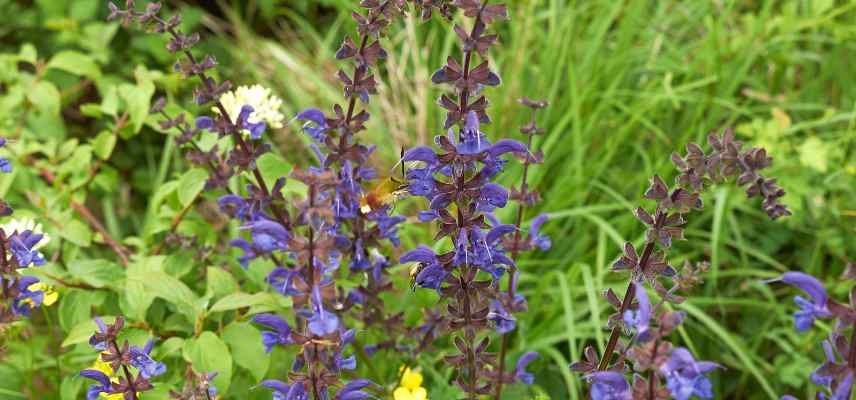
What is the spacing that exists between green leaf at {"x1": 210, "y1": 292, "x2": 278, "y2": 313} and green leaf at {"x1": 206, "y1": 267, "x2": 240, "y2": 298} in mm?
161

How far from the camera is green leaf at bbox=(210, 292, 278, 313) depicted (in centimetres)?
167

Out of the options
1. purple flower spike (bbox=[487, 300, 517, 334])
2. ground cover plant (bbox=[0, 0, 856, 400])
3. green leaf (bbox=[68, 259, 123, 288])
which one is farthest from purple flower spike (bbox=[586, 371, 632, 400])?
→ green leaf (bbox=[68, 259, 123, 288])

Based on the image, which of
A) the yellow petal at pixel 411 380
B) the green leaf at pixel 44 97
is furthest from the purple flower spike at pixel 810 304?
the green leaf at pixel 44 97

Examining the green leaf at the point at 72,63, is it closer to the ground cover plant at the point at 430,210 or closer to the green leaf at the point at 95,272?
the ground cover plant at the point at 430,210

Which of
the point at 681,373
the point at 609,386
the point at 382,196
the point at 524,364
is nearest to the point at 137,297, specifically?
the point at 382,196

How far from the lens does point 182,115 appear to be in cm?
200

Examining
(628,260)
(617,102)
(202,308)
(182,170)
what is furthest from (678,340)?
(182,170)

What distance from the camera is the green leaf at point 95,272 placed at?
193 cm

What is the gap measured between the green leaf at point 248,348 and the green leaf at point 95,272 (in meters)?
0.39

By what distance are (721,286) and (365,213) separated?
5.90ft

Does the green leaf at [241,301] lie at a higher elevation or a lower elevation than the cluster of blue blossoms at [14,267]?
lower

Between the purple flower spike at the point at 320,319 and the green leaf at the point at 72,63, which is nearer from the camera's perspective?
the purple flower spike at the point at 320,319

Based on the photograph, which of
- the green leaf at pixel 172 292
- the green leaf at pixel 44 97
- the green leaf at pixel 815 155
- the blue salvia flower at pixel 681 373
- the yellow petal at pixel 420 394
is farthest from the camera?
the green leaf at pixel 815 155

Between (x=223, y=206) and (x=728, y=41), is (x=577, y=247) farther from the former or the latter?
(x=223, y=206)
